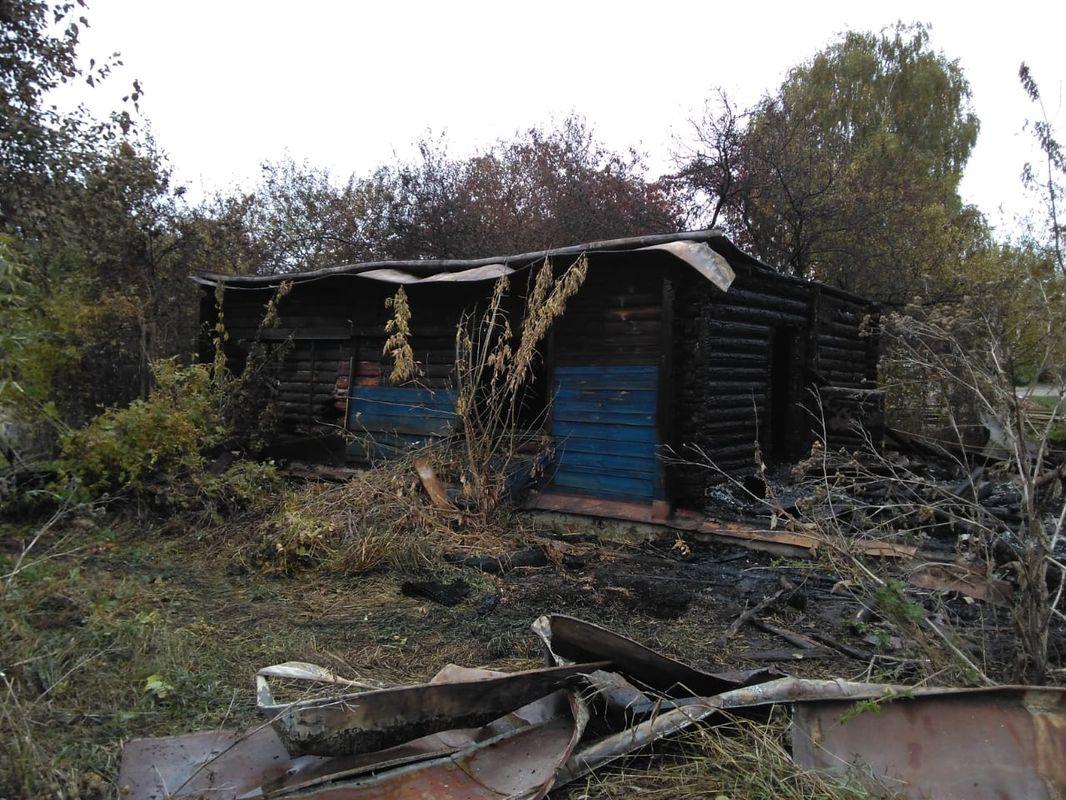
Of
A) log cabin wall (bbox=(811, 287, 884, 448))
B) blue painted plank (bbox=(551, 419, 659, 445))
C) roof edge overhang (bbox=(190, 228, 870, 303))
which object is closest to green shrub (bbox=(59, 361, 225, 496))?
roof edge overhang (bbox=(190, 228, 870, 303))

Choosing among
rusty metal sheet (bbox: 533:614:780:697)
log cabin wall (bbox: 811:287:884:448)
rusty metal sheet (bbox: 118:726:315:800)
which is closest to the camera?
rusty metal sheet (bbox: 118:726:315:800)

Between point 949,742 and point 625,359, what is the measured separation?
555cm

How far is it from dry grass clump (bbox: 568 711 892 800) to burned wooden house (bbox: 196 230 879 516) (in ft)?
13.0

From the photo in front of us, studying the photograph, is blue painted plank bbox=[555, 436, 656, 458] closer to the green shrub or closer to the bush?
the bush

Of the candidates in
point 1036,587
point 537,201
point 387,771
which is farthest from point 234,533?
point 537,201

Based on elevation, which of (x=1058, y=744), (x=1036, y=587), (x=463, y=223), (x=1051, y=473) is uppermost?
(x=463, y=223)

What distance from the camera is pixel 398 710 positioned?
3.17m

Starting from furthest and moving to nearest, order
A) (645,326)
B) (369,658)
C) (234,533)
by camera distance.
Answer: (645,326) → (234,533) → (369,658)

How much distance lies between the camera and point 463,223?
18984 mm

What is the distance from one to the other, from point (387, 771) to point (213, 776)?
691 millimetres

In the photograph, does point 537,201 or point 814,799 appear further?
point 537,201

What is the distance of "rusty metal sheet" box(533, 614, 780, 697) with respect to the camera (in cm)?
344

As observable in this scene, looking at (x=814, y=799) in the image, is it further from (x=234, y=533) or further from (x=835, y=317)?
(x=835, y=317)

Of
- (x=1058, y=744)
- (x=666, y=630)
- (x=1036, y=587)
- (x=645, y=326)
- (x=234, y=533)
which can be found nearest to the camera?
(x=1058, y=744)
